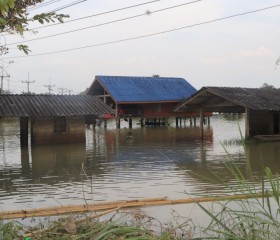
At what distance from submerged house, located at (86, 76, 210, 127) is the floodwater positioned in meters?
15.0

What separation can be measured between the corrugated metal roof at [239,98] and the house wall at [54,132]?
265 inches

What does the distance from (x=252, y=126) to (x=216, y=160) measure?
25.7ft

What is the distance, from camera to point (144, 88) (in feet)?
123

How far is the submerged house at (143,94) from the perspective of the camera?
3553 centimetres

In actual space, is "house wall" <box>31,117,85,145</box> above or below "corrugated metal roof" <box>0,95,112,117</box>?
below

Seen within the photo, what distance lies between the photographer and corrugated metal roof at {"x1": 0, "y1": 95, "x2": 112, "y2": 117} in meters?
20.4

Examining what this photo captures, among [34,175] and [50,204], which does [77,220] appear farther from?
[34,175]

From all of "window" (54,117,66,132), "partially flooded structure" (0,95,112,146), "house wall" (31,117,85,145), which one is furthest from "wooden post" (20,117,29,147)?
"window" (54,117,66,132)

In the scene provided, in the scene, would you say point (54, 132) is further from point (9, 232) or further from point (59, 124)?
point (9, 232)

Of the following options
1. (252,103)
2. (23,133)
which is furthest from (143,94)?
(252,103)

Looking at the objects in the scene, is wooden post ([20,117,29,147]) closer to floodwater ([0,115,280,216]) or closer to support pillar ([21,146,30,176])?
support pillar ([21,146,30,176])

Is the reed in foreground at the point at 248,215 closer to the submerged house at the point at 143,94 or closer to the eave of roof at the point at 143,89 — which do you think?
the eave of roof at the point at 143,89

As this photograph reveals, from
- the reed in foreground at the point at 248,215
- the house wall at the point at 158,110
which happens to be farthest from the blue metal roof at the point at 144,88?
the reed in foreground at the point at 248,215

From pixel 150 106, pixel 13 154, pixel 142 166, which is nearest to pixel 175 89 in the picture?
pixel 150 106
